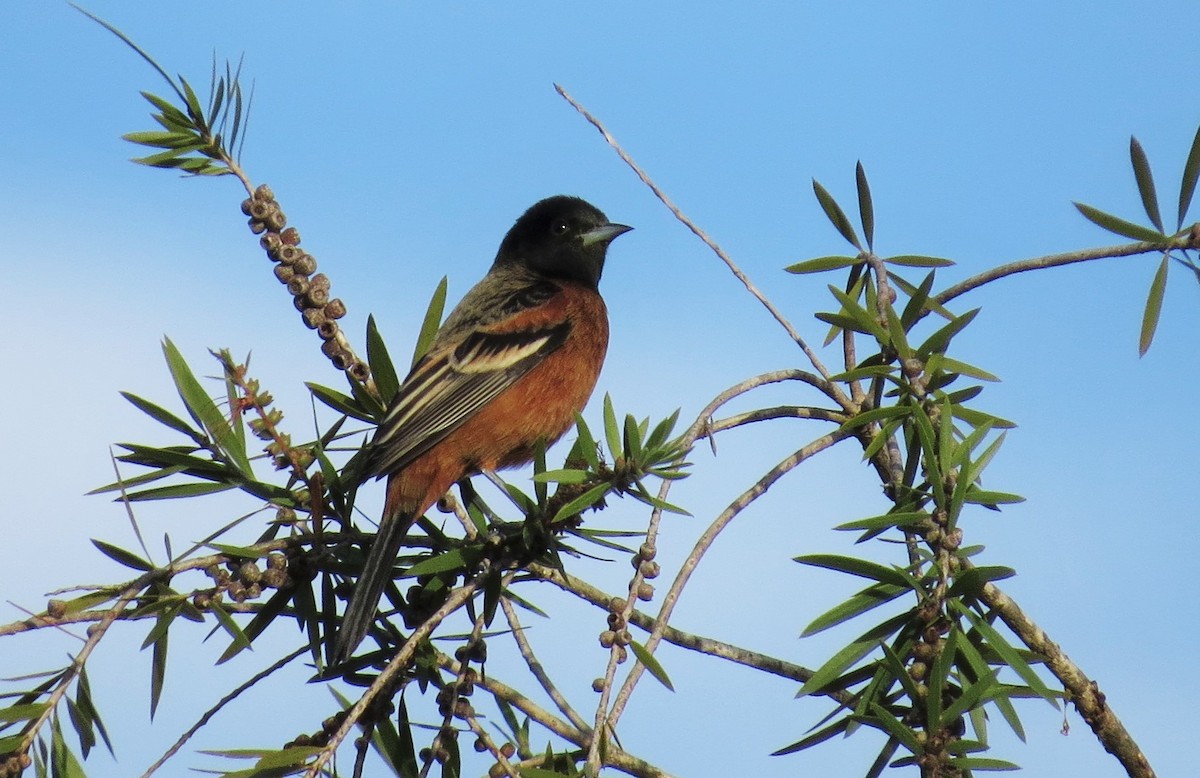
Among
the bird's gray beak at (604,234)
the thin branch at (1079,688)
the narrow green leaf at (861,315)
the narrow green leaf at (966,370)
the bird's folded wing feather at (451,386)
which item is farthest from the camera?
the bird's gray beak at (604,234)

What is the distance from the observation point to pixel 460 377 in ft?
14.2

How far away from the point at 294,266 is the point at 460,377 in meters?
1.34

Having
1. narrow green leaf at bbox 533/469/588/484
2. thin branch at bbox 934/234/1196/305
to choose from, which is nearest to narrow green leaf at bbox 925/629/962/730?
narrow green leaf at bbox 533/469/588/484

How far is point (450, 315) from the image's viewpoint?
5.23 m

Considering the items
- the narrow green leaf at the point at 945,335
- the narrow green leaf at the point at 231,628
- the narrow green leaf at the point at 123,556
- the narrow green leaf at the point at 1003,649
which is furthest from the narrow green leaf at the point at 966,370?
the narrow green leaf at the point at 123,556

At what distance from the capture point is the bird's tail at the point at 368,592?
2479 mm

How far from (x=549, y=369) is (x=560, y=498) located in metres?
2.15

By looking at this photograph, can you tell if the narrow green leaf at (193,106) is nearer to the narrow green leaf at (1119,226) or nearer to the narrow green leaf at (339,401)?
the narrow green leaf at (339,401)

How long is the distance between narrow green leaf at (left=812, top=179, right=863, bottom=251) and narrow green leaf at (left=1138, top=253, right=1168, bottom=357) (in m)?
0.70

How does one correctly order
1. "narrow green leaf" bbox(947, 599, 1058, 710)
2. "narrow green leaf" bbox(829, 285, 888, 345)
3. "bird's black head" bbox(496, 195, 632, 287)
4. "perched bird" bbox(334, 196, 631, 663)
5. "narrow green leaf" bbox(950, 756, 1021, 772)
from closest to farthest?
"narrow green leaf" bbox(950, 756, 1021, 772) → "narrow green leaf" bbox(947, 599, 1058, 710) → "narrow green leaf" bbox(829, 285, 888, 345) → "perched bird" bbox(334, 196, 631, 663) → "bird's black head" bbox(496, 195, 632, 287)

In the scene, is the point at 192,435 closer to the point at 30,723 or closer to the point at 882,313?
the point at 30,723

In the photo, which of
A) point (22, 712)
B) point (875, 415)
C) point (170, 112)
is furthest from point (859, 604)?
point (170, 112)

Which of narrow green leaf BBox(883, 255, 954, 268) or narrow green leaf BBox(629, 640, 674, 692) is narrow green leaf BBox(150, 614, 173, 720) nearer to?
narrow green leaf BBox(629, 640, 674, 692)

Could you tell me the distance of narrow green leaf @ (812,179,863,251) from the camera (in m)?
2.82
